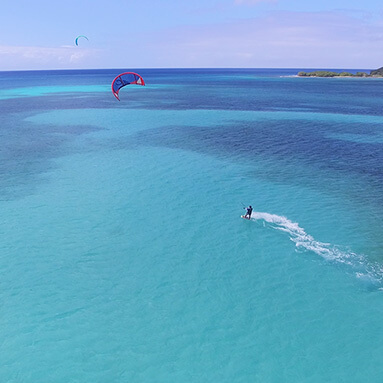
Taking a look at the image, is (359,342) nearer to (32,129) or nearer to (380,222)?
(380,222)

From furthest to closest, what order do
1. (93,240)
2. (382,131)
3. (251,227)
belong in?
1. (382,131)
2. (251,227)
3. (93,240)

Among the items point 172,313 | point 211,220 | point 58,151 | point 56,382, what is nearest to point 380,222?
point 211,220

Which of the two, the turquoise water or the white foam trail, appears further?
the white foam trail

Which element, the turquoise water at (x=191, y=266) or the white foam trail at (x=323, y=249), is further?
the white foam trail at (x=323, y=249)

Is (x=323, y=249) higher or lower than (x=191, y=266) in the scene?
higher

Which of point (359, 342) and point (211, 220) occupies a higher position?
point (211, 220)
